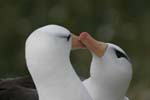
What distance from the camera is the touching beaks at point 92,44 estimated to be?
2.97 metres

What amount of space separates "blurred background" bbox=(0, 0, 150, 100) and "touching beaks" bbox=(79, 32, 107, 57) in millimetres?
2645

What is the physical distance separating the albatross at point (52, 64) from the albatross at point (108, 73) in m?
0.25

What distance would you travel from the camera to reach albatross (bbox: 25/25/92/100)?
9.02ft

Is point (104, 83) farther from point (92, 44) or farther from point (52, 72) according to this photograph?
point (52, 72)

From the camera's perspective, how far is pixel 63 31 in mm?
2822

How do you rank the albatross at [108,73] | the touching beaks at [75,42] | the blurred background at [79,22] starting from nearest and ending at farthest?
1. the touching beaks at [75,42]
2. the albatross at [108,73]
3. the blurred background at [79,22]

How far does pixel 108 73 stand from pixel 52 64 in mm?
371

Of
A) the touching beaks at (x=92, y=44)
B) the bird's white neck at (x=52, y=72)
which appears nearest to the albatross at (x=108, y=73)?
the touching beaks at (x=92, y=44)

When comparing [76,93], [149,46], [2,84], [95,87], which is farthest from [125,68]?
[149,46]

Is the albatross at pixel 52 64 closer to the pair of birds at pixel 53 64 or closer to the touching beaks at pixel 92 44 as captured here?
the pair of birds at pixel 53 64

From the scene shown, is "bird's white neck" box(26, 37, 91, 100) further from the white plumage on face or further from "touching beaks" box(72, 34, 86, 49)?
the white plumage on face

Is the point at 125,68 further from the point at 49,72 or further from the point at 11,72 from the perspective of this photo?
the point at 11,72

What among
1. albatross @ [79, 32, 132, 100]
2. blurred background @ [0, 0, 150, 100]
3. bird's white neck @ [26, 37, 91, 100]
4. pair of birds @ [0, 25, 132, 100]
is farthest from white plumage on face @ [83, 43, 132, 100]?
blurred background @ [0, 0, 150, 100]

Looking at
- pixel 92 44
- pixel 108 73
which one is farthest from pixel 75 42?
pixel 108 73
